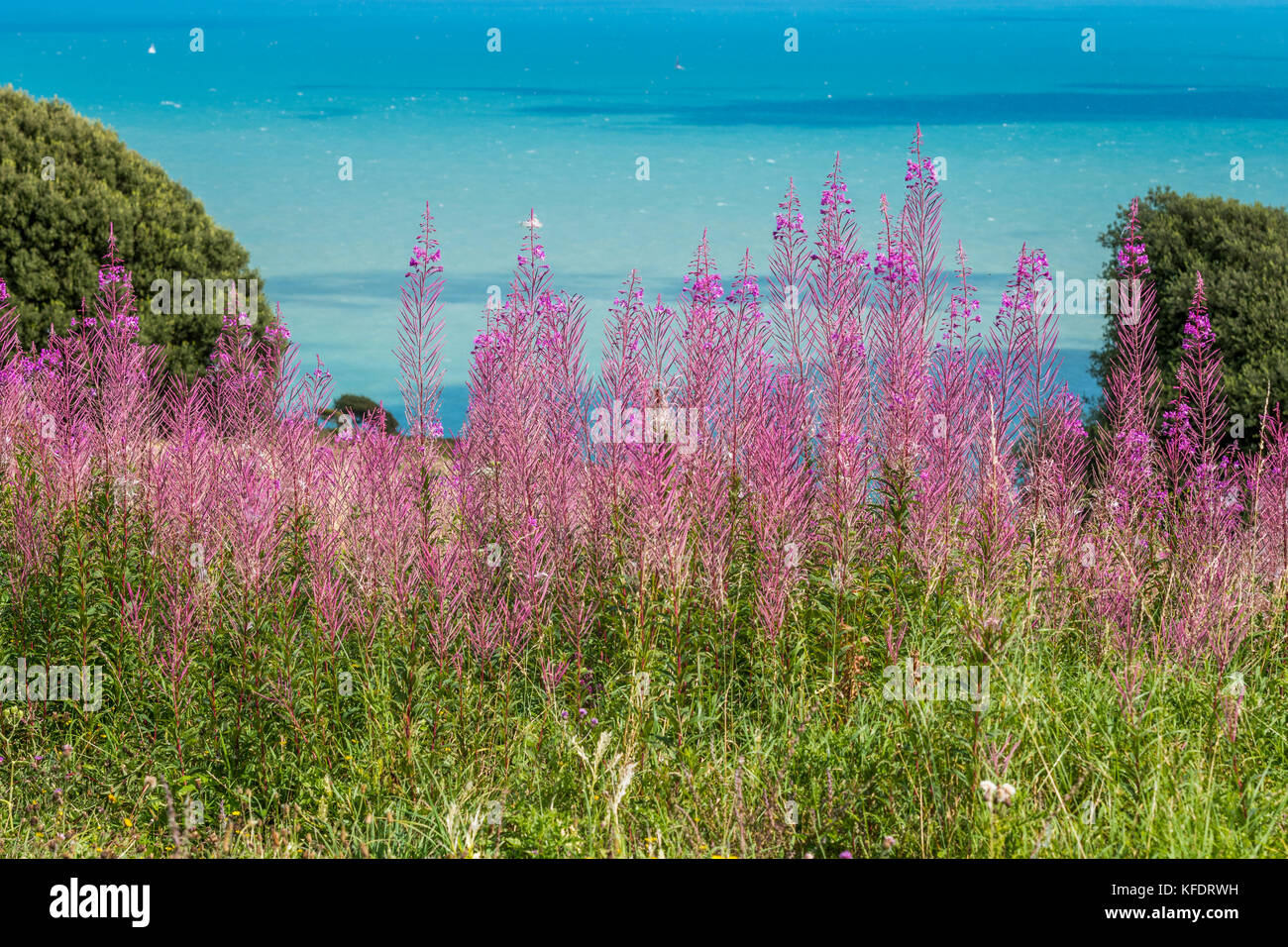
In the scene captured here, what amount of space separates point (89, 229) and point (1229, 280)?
12.4 metres

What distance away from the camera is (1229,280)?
11.6m

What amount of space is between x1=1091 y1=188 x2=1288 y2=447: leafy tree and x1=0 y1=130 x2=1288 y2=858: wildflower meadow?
527 cm

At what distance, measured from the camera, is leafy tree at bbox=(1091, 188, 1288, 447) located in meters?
11.2

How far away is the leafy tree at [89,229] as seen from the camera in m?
12.7
